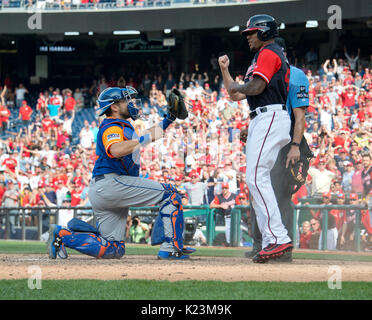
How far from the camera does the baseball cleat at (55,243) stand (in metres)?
7.14

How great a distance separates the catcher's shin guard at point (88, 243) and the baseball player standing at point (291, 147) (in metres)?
1.71

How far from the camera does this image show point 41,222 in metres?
14.9

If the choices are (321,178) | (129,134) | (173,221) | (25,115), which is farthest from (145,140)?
(25,115)

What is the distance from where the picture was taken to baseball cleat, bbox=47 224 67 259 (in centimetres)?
714

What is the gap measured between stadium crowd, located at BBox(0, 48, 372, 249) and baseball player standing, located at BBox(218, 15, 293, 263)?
16.0 ft

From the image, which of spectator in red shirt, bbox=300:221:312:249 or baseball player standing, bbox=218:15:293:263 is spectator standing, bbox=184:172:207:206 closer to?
spectator in red shirt, bbox=300:221:312:249

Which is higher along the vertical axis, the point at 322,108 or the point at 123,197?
the point at 322,108

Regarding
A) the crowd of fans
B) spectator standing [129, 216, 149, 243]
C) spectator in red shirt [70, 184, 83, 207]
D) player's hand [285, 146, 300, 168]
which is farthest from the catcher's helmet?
the crowd of fans

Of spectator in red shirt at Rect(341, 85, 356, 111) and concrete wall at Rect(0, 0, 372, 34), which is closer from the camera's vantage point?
spectator in red shirt at Rect(341, 85, 356, 111)

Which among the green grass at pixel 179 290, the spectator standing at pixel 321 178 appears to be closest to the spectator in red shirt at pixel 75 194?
the spectator standing at pixel 321 178

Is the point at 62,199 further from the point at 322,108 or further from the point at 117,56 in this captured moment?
the point at 117,56

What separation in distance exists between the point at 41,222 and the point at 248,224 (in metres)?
4.75

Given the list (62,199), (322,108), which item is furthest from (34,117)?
(322,108)

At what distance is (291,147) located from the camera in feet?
21.7
